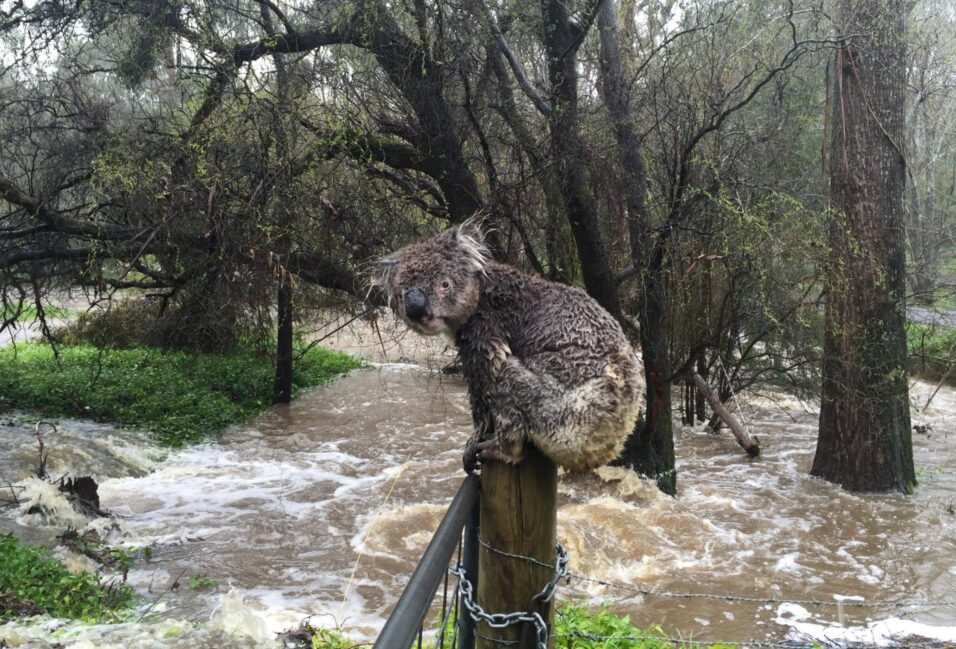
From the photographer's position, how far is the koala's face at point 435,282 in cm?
214

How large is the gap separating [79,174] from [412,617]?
29.9 ft

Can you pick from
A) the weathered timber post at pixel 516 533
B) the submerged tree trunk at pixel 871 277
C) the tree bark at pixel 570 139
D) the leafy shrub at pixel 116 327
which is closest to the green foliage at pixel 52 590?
the weathered timber post at pixel 516 533

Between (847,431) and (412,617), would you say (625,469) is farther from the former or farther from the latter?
(412,617)

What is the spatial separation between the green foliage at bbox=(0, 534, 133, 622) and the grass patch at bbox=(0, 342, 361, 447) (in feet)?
15.3

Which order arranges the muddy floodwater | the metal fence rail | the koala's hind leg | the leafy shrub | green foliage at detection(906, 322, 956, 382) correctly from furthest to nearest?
the leafy shrub, green foliage at detection(906, 322, 956, 382), the muddy floodwater, the koala's hind leg, the metal fence rail

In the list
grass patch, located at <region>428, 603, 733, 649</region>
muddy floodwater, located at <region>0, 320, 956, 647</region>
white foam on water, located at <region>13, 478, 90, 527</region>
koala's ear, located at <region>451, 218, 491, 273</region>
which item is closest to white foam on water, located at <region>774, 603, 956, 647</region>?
muddy floodwater, located at <region>0, 320, 956, 647</region>

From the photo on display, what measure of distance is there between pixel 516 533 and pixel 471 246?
880 mm

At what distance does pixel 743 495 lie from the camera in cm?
902

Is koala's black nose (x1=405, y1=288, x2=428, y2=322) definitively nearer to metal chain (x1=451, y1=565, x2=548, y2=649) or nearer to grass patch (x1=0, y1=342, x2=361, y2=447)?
metal chain (x1=451, y1=565, x2=548, y2=649)

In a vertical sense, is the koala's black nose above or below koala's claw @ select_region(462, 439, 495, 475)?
above

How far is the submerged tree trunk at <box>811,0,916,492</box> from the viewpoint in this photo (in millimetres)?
8805

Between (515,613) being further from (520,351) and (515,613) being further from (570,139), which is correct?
(570,139)

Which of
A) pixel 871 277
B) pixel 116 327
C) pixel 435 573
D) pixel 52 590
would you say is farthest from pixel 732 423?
pixel 116 327

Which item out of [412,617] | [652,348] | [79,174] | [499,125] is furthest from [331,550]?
[412,617]
